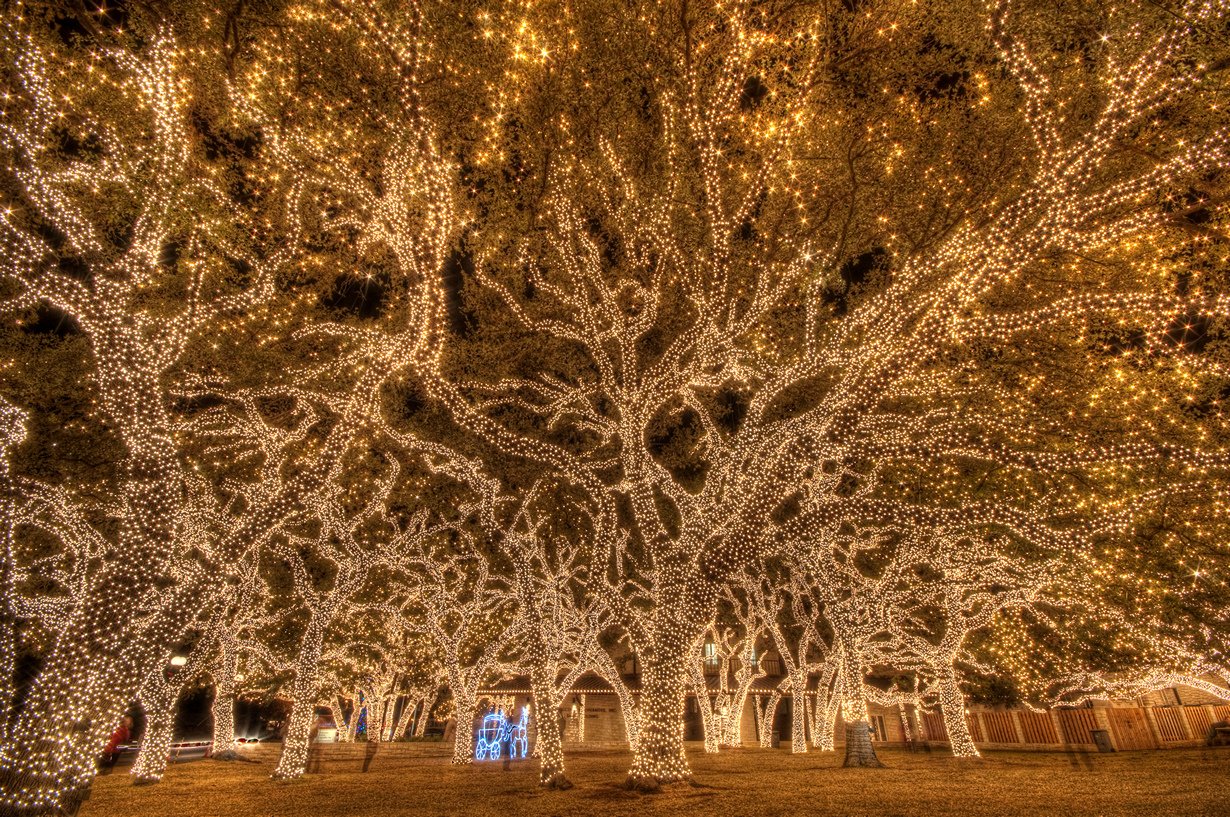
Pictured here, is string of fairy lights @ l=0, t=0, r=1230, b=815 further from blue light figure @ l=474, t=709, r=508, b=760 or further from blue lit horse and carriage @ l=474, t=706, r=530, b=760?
blue light figure @ l=474, t=709, r=508, b=760

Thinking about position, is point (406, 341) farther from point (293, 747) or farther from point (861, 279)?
point (293, 747)

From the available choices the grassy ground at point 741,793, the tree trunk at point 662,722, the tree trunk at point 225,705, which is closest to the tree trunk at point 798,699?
the grassy ground at point 741,793

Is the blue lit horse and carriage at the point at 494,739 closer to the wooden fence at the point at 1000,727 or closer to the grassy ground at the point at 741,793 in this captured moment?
the grassy ground at the point at 741,793

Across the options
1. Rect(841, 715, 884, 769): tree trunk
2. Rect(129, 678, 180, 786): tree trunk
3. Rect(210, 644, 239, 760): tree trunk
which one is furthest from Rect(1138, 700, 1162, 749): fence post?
Rect(210, 644, 239, 760): tree trunk

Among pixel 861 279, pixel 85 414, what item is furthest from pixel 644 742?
pixel 85 414

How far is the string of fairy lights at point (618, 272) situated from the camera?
22.1 ft

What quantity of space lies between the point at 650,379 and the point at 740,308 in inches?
89.2

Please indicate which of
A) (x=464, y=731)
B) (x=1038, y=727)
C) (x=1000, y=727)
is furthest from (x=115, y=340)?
(x=1000, y=727)

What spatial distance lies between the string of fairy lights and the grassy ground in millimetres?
1190

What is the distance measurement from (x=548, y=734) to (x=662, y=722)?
8.98ft

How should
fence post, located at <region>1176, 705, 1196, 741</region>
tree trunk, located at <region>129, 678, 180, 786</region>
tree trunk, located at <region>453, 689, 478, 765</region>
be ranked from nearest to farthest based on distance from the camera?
1. tree trunk, located at <region>129, 678, 180, 786</region>
2. tree trunk, located at <region>453, 689, 478, 765</region>
3. fence post, located at <region>1176, 705, 1196, 741</region>

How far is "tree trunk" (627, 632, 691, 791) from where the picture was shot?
28.7 feet

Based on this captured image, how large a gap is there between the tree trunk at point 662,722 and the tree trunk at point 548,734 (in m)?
1.74

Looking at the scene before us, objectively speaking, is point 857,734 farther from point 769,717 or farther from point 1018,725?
point 1018,725
